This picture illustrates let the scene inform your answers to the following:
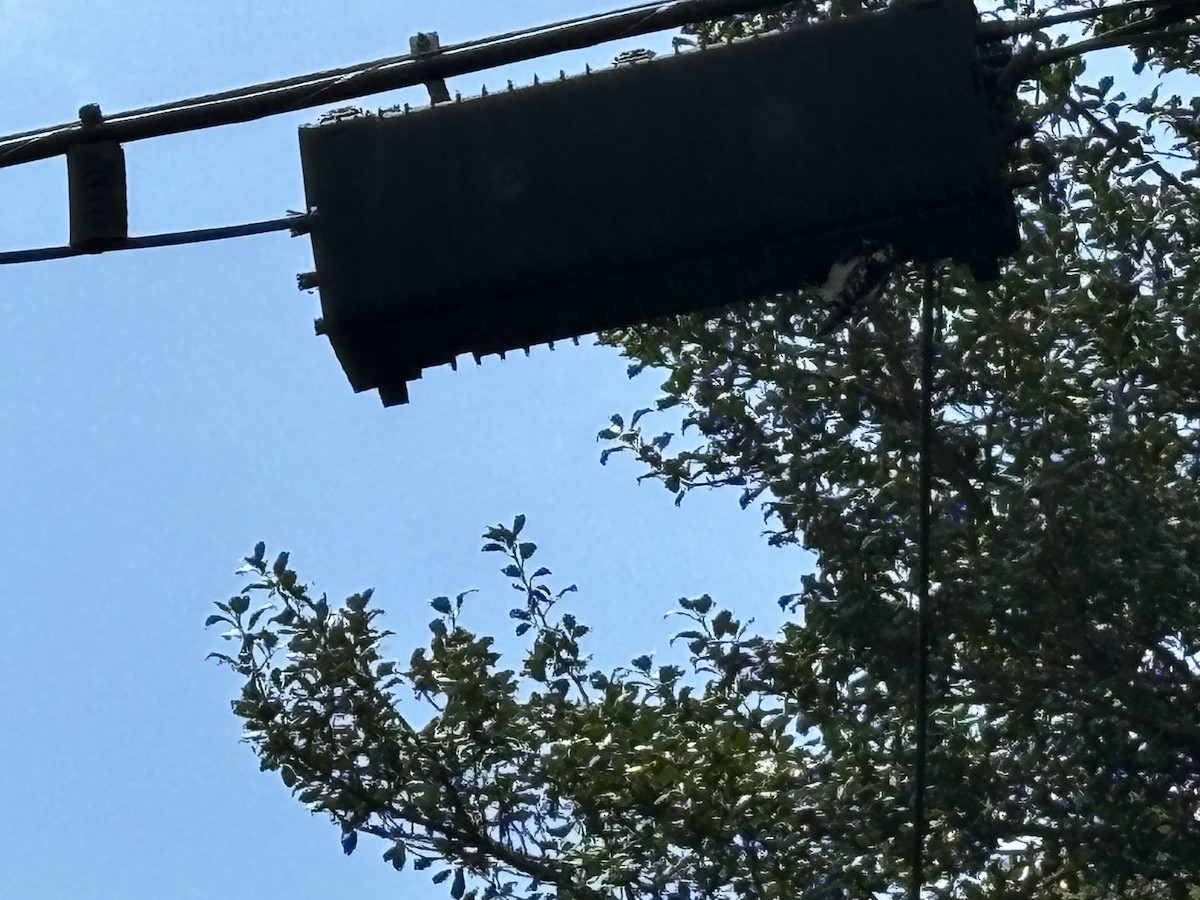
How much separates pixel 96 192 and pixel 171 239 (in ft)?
1.11

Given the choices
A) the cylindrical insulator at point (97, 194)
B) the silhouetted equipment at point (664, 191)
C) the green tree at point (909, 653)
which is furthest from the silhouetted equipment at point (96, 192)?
the green tree at point (909, 653)

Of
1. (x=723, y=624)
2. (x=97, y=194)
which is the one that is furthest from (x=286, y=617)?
(x=97, y=194)

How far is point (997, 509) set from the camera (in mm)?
9867

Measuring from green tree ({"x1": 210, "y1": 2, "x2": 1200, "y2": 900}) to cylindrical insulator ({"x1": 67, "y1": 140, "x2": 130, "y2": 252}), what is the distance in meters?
5.31

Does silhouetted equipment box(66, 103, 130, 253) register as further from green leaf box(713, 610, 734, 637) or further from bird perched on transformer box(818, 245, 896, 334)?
green leaf box(713, 610, 734, 637)

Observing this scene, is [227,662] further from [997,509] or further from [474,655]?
[997,509]

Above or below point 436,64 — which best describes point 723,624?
above

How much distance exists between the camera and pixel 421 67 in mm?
5172

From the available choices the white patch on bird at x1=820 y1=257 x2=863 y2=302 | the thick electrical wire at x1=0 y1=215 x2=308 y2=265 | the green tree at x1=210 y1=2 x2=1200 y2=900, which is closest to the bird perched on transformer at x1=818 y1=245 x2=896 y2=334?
the white patch on bird at x1=820 y1=257 x2=863 y2=302


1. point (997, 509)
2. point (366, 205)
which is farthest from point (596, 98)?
point (997, 509)

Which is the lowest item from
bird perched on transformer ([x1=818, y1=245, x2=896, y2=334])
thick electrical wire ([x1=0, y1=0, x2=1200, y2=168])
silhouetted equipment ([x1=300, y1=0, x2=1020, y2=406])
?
bird perched on transformer ([x1=818, y1=245, x2=896, y2=334])

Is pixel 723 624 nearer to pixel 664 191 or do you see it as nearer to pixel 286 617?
pixel 286 617

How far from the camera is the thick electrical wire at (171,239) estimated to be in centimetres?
503

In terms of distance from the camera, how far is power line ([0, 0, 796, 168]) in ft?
16.8
